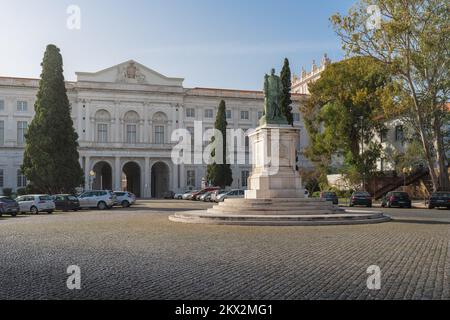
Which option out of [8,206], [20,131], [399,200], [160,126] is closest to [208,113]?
[160,126]

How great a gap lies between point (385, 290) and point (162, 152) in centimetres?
6829

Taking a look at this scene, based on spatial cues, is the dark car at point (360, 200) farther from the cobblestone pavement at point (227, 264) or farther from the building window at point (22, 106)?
the building window at point (22, 106)

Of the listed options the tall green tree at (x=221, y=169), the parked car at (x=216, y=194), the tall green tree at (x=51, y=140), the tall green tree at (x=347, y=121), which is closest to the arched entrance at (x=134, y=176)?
the tall green tree at (x=221, y=169)

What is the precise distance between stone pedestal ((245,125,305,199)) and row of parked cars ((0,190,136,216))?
1424 cm

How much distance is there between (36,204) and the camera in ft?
108

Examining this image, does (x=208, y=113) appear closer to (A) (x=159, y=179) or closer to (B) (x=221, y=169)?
(A) (x=159, y=179)

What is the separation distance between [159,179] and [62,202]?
4336cm

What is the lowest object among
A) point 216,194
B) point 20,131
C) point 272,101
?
point 216,194

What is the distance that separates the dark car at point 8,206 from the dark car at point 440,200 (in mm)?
26441

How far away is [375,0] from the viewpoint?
1369 inches

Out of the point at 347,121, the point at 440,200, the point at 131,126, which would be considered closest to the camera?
the point at 440,200

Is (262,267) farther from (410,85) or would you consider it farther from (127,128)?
(127,128)

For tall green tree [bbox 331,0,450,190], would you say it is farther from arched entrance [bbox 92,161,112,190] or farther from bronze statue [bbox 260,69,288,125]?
arched entrance [bbox 92,161,112,190]

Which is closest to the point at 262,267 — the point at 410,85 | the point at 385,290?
the point at 385,290
